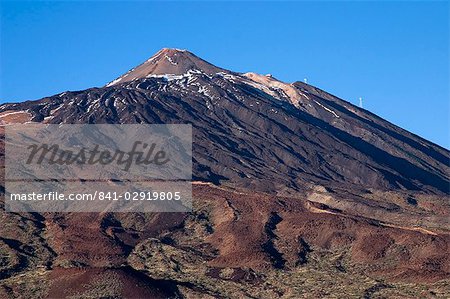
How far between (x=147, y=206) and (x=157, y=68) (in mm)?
77152

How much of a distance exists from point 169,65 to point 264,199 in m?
78.3

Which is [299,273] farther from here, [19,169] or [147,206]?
[19,169]

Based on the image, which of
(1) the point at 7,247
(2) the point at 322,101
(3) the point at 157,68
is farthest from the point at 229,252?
(3) the point at 157,68

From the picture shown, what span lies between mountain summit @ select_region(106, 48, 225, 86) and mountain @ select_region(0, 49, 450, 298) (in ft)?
1.46

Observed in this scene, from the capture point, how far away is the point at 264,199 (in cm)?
9150

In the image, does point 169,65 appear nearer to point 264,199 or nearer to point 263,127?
point 263,127

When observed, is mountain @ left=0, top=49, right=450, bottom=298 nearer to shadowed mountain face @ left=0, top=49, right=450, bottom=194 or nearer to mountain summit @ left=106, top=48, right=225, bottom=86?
shadowed mountain face @ left=0, top=49, right=450, bottom=194

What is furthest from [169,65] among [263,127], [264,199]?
[264,199]

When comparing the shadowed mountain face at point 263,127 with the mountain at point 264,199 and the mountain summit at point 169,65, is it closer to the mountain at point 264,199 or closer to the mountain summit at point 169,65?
the mountain at point 264,199

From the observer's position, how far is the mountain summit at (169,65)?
16312 cm

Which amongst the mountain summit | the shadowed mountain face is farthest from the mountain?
the mountain summit

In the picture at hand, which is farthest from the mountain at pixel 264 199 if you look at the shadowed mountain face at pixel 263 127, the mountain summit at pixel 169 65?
the mountain summit at pixel 169 65

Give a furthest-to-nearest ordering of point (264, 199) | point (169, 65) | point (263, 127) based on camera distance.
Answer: point (169, 65), point (263, 127), point (264, 199)

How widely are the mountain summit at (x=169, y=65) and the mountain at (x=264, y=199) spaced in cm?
44
